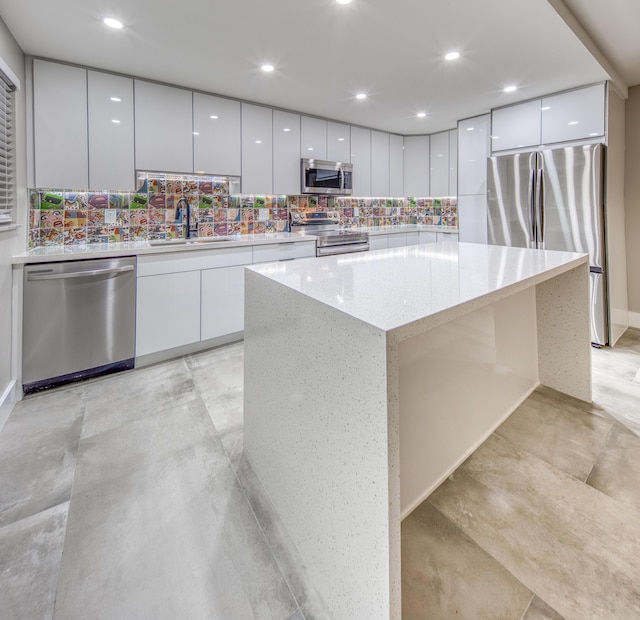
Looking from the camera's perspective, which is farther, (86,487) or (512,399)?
(512,399)

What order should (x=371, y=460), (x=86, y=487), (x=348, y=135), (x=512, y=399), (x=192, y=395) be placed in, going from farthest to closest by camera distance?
(x=348, y=135) < (x=192, y=395) < (x=512, y=399) < (x=86, y=487) < (x=371, y=460)

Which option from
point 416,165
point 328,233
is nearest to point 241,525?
point 328,233

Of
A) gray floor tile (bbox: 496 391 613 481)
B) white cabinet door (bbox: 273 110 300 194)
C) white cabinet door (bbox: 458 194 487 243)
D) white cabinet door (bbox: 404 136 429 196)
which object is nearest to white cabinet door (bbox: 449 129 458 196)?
white cabinet door (bbox: 404 136 429 196)

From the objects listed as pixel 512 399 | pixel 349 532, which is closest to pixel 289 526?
pixel 349 532

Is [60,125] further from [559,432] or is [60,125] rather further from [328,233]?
[559,432]

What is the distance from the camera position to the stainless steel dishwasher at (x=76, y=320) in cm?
237

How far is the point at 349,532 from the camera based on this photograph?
986 mm

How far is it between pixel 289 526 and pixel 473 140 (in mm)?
4558

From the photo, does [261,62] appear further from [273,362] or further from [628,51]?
Result: [628,51]

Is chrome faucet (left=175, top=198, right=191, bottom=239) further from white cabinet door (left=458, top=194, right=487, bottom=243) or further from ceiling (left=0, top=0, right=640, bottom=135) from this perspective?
white cabinet door (left=458, top=194, right=487, bottom=243)

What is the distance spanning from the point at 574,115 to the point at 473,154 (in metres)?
1.13

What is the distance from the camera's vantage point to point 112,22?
7.08 feet

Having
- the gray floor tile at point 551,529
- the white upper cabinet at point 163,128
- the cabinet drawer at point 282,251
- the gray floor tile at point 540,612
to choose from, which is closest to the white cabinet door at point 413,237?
the cabinet drawer at point 282,251

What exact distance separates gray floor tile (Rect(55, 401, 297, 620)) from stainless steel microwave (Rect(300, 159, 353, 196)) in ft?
10.4
